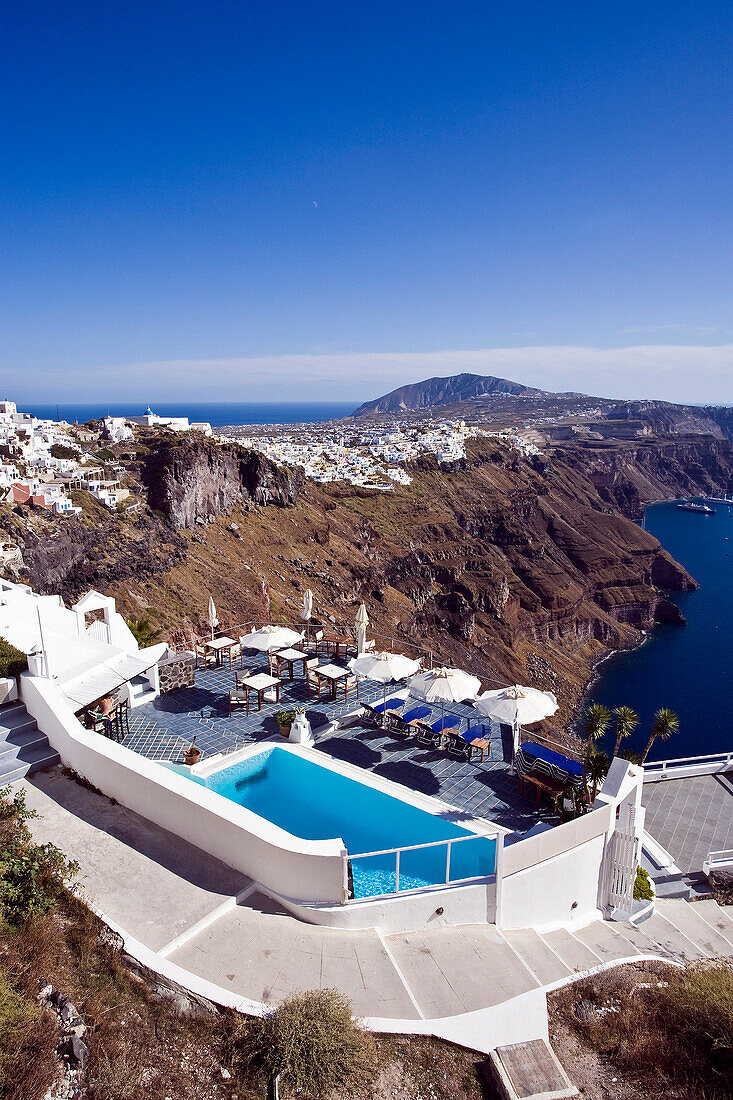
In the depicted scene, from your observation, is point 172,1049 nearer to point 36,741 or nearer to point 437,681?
point 36,741

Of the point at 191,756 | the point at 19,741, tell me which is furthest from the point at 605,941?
the point at 19,741

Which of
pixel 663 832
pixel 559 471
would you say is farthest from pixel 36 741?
pixel 559 471

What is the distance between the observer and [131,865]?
611 cm

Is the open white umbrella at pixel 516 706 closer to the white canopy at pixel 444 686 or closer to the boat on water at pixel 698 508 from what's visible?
the white canopy at pixel 444 686

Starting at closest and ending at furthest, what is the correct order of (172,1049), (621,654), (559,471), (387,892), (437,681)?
(172,1049) < (387,892) < (437,681) < (621,654) < (559,471)

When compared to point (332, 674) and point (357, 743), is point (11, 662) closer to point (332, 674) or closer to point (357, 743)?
point (332, 674)

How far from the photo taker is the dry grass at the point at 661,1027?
4332mm

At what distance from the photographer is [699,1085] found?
4.26m

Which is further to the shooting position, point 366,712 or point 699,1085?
point 366,712

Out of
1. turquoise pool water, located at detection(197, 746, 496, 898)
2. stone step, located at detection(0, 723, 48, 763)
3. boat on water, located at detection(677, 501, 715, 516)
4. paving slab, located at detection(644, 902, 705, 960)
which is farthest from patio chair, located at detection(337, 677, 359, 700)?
boat on water, located at detection(677, 501, 715, 516)

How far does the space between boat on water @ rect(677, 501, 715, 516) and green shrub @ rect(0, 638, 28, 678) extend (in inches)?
4745

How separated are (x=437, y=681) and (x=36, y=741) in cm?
593

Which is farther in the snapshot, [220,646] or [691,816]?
[220,646]

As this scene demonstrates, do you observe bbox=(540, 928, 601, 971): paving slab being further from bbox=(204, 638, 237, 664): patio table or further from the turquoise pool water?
bbox=(204, 638, 237, 664): patio table
